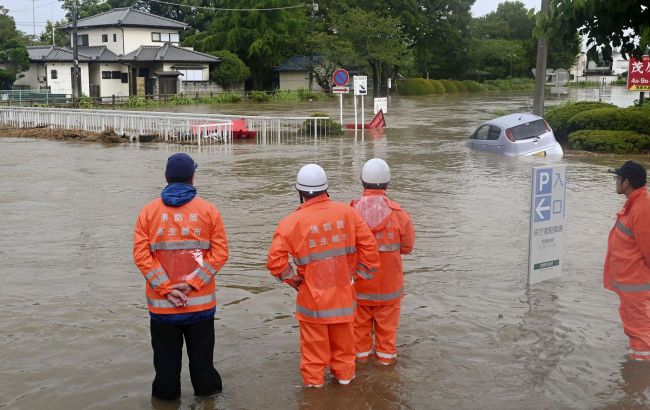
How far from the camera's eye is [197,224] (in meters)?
4.48

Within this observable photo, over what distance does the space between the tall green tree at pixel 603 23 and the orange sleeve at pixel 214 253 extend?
2.66 meters

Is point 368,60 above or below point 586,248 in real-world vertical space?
above

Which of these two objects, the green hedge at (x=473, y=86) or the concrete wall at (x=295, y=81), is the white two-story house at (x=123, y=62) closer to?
the concrete wall at (x=295, y=81)

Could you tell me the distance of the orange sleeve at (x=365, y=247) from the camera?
475cm

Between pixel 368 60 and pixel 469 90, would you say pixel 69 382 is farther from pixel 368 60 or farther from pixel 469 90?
pixel 469 90

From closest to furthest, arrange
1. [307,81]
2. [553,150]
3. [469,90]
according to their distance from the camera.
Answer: [553,150] → [307,81] → [469,90]

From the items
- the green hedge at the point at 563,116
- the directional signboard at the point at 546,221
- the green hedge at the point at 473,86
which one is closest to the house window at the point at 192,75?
the green hedge at the point at 473,86

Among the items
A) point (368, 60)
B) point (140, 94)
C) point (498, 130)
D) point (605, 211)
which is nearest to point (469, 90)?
point (368, 60)

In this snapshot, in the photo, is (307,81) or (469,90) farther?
(469,90)

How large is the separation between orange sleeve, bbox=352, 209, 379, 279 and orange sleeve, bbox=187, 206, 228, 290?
34.1 inches

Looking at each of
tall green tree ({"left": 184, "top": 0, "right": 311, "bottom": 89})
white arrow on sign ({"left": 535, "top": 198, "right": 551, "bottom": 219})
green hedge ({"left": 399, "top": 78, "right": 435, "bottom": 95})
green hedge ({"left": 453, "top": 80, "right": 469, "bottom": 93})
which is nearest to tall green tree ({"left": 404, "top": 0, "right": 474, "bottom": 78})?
green hedge ({"left": 453, "top": 80, "right": 469, "bottom": 93})

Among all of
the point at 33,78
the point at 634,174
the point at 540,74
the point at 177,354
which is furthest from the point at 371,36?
the point at 177,354

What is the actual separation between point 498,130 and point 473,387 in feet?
50.2

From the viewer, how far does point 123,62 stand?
181 ft
